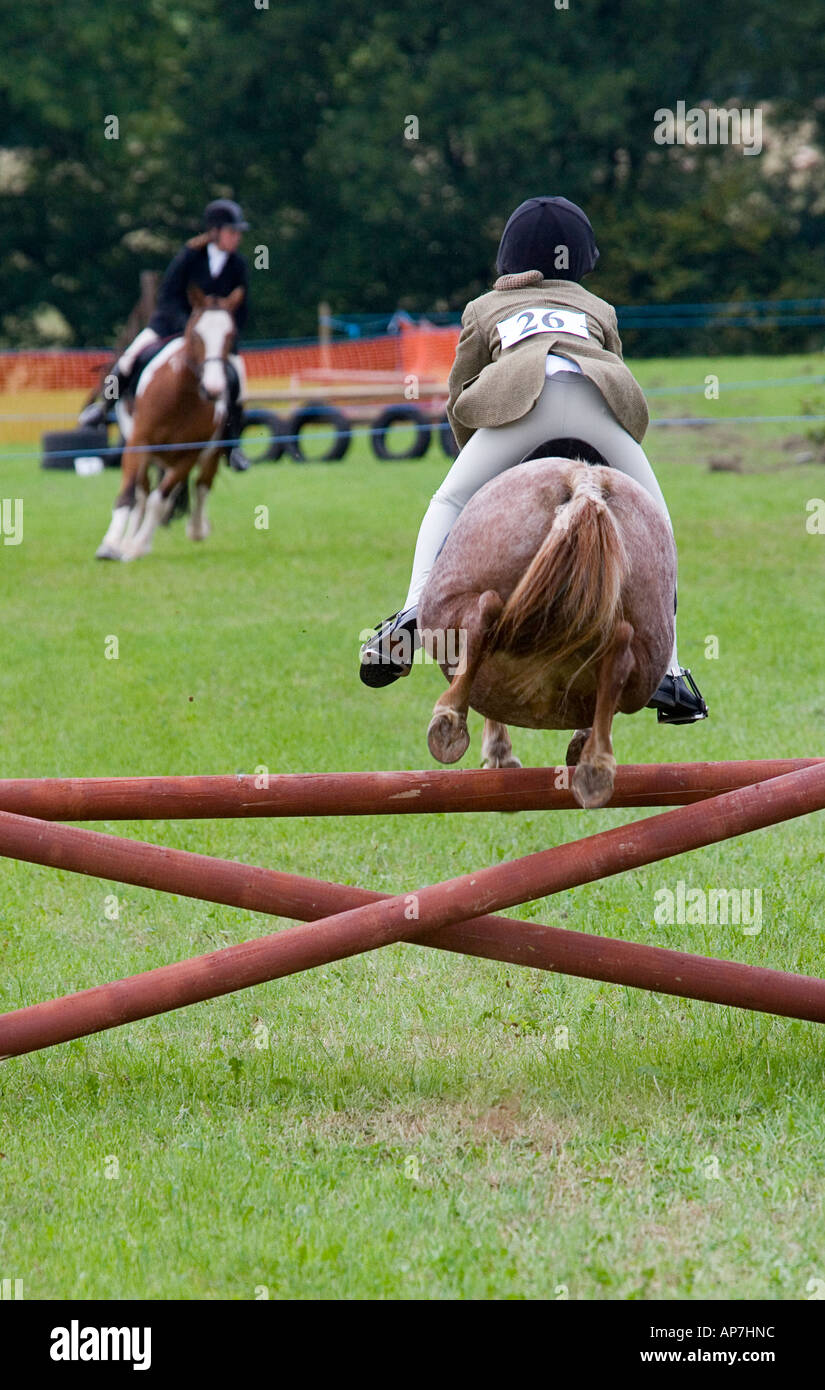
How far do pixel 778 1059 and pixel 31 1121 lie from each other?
1.94m

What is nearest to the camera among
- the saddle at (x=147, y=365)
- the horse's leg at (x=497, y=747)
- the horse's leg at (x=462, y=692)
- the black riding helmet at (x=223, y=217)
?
the horse's leg at (x=462, y=692)

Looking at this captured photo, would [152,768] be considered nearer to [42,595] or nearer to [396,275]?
[42,595]

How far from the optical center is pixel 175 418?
40.7 feet

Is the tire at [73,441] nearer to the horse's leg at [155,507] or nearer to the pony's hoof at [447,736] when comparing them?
the horse's leg at [155,507]

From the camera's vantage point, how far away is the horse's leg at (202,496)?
12914 millimetres

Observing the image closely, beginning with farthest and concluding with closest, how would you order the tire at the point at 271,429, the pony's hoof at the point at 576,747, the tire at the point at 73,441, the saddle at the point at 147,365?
1. the tire at the point at 73,441
2. the tire at the point at 271,429
3. the saddle at the point at 147,365
4. the pony's hoof at the point at 576,747

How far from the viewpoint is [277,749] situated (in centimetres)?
741

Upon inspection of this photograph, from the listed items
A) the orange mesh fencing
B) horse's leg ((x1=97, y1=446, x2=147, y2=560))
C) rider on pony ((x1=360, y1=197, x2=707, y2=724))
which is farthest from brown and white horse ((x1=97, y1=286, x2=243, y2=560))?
the orange mesh fencing

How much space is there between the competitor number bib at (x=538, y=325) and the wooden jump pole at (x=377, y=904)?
131 centimetres

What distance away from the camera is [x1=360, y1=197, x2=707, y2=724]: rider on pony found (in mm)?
4031

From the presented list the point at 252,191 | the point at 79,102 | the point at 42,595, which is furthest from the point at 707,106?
the point at 42,595

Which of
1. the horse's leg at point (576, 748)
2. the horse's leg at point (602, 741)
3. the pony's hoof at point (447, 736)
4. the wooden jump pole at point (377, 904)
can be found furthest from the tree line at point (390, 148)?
the pony's hoof at point (447, 736)

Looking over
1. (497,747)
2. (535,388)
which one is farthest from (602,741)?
(497,747)

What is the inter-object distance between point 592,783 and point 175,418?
30.9ft
